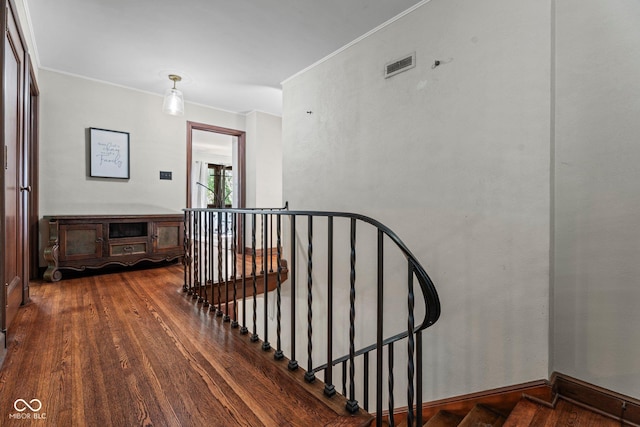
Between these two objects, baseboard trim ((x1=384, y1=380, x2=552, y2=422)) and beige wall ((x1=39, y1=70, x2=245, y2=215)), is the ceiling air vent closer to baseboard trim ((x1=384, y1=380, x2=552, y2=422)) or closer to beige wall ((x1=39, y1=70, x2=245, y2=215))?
baseboard trim ((x1=384, y1=380, x2=552, y2=422))

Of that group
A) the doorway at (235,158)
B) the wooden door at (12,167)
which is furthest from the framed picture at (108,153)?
the wooden door at (12,167)

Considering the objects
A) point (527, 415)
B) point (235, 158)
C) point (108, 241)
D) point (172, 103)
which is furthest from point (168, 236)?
point (527, 415)

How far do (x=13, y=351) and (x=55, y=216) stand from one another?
6.45 feet

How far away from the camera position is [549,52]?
1679 mm

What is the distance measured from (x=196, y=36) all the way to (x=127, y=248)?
99.6 inches

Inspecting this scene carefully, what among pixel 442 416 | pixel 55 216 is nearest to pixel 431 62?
pixel 442 416

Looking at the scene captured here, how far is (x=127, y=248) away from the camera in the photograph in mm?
3619

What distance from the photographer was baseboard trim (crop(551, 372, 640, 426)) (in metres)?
1.49

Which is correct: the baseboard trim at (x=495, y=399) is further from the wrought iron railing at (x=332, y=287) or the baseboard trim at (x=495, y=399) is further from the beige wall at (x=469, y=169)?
the wrought iron railing at (x=332, y=287)

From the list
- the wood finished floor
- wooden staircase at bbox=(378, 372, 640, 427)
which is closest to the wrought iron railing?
the wood finished floor

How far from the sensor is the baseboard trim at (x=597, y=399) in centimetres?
149

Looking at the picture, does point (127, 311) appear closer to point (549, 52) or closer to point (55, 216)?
point (55, 216)

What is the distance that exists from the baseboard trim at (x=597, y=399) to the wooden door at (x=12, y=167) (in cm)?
314

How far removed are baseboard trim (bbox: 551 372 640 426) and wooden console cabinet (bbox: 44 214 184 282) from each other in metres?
4.05
